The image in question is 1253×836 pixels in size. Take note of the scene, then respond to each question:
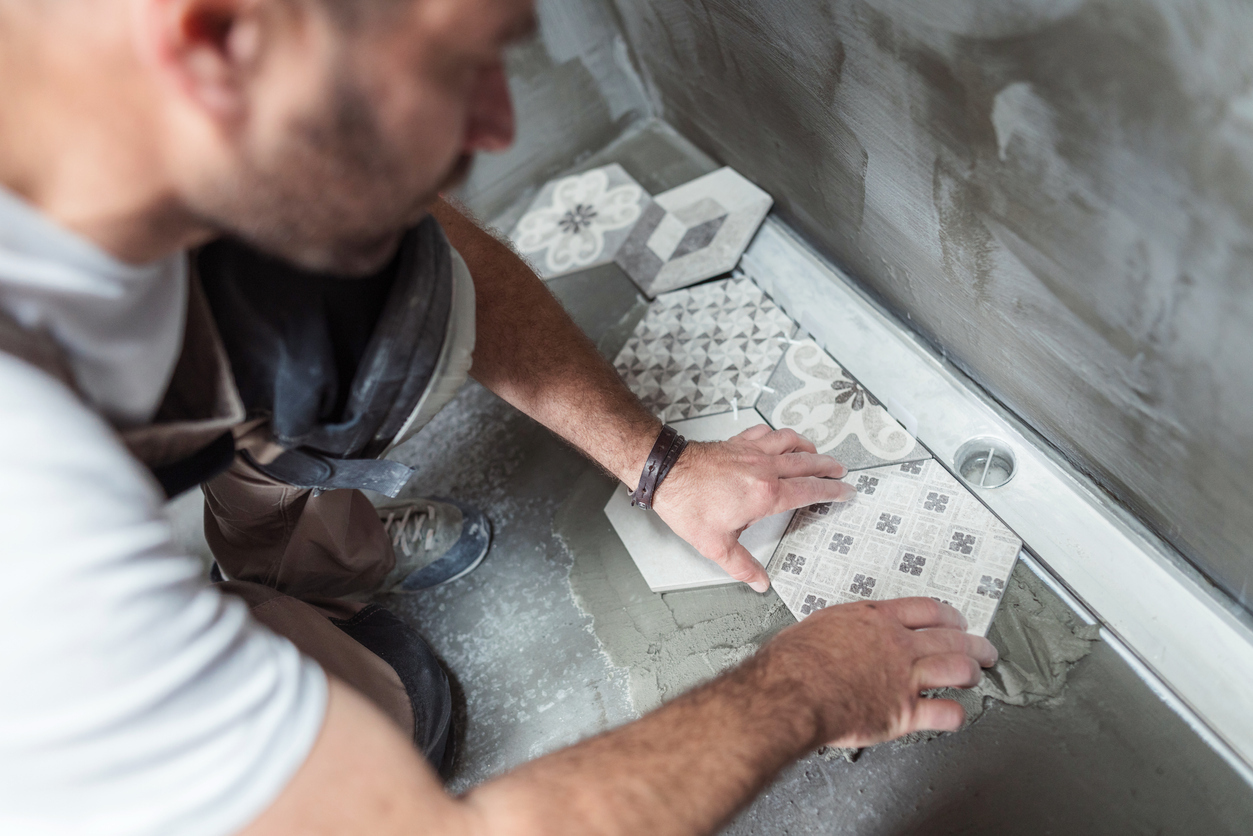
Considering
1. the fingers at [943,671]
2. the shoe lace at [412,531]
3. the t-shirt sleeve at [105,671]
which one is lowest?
the shoe lace at [412,531]

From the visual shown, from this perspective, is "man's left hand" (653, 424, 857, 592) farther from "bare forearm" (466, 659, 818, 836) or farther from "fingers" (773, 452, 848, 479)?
"bare forearm" (466, 659, 818, 836)

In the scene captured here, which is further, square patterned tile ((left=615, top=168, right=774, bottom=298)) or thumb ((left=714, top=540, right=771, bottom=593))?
square patterned tile ((left=615, top=168, right=774, bottom=298))

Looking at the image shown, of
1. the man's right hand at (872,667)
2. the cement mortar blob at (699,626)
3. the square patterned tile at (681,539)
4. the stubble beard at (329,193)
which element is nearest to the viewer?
the stubble beard at (329,193)

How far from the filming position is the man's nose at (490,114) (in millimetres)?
795

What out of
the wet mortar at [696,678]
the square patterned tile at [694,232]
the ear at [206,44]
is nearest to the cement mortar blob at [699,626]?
the wet mortar at [696,678]

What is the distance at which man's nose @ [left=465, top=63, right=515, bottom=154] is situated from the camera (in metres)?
0.79

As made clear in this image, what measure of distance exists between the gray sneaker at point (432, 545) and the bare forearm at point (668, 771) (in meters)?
0.80

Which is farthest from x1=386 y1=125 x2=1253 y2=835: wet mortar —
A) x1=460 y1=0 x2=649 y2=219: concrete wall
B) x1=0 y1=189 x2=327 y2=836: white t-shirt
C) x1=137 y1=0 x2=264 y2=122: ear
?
x1=137 y1=0 x2=264 y2=122: ear

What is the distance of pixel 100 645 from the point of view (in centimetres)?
67

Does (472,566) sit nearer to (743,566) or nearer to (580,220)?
(743,566)

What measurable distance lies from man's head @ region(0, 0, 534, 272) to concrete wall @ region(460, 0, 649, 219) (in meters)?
1.52

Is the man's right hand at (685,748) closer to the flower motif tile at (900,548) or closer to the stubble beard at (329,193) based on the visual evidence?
the flower motif tile at (900,548)

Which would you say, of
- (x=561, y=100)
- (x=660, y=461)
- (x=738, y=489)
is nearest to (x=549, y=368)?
(x=660, y=461)

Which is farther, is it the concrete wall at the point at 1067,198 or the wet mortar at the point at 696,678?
the wet mortar at the point at 696,678
